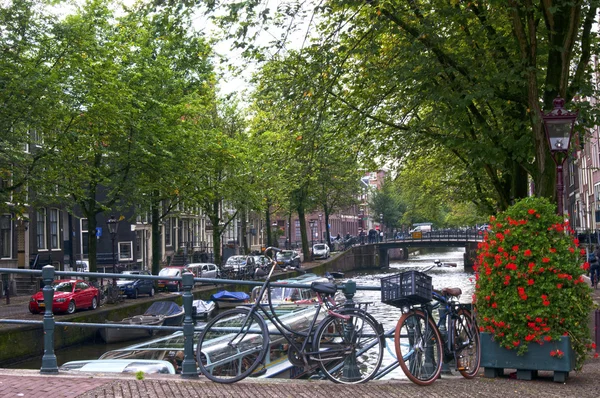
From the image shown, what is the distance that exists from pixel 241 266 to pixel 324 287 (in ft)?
126

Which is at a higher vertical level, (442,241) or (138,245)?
(138,245)

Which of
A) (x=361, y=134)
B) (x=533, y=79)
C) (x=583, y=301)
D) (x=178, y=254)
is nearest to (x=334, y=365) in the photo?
(x=583, y=301)

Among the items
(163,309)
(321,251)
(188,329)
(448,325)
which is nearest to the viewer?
(188,329)

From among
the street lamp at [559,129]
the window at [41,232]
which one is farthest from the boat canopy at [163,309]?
the street lamp at [559,129]

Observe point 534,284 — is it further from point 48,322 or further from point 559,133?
point 48,322

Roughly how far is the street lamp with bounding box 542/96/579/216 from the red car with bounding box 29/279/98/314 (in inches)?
728

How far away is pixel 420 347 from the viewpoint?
6.91 metres

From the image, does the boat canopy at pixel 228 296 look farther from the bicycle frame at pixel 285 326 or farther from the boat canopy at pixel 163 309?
the bicycle frame at pixel 285 326

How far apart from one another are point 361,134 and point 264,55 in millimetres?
4871

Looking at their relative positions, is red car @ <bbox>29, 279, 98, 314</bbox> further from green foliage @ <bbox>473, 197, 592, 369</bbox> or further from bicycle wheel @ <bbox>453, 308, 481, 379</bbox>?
green foliage @ <bbox>473, 197, 592, 369</bbox>

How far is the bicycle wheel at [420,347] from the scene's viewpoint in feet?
22.2

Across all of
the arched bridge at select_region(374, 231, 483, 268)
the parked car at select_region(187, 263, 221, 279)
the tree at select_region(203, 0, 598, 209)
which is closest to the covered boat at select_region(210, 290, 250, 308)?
the parked car at select_region(187, 263, 221, 279)

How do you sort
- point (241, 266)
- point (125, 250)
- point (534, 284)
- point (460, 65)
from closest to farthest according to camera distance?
1. point (534, 284)
2. point (460, 65)
3. point (241, 266)
4. point (125, 250)

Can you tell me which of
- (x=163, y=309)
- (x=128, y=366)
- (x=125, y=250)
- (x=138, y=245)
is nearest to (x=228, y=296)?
(x=163, y=309)
